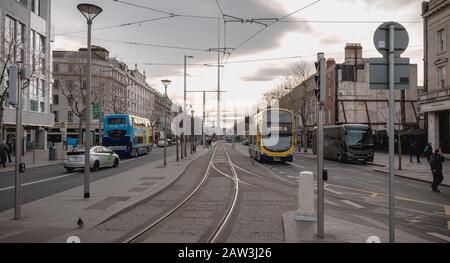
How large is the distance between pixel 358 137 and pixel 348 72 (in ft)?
75.2

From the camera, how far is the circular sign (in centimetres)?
571

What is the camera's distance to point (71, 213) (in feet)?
30.3

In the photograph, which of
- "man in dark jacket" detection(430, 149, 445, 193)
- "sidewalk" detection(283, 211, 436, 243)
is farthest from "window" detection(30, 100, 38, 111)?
"sidewalk" detection(283, 211, 436, 243)

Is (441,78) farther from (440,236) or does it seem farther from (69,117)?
(69,117)

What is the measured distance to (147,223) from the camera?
28.1 ft

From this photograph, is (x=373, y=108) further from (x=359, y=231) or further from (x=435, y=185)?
(x=359, y=231)

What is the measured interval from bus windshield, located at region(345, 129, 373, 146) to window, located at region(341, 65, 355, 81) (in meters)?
22.1

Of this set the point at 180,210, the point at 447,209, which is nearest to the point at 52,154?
the point at 180,210

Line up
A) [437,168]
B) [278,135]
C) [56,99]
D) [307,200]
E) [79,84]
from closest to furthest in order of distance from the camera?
[307,200], [437,168], [278,135], [79,84], [56,99]

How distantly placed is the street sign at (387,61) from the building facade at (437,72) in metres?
30.3

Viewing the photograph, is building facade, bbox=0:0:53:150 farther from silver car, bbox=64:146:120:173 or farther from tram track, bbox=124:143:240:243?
tram track, bbox=124:143:240:243

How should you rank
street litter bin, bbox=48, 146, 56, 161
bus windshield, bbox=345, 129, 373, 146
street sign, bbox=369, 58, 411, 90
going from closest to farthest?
street sign, bbox=369, 58, 411, 90, bus windshield, bbox=345, 129, 373, 146, street litter bin, bbox=48, 146, 56, 161

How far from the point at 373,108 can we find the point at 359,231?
155 feet

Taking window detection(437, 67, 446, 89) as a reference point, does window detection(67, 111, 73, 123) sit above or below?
below
